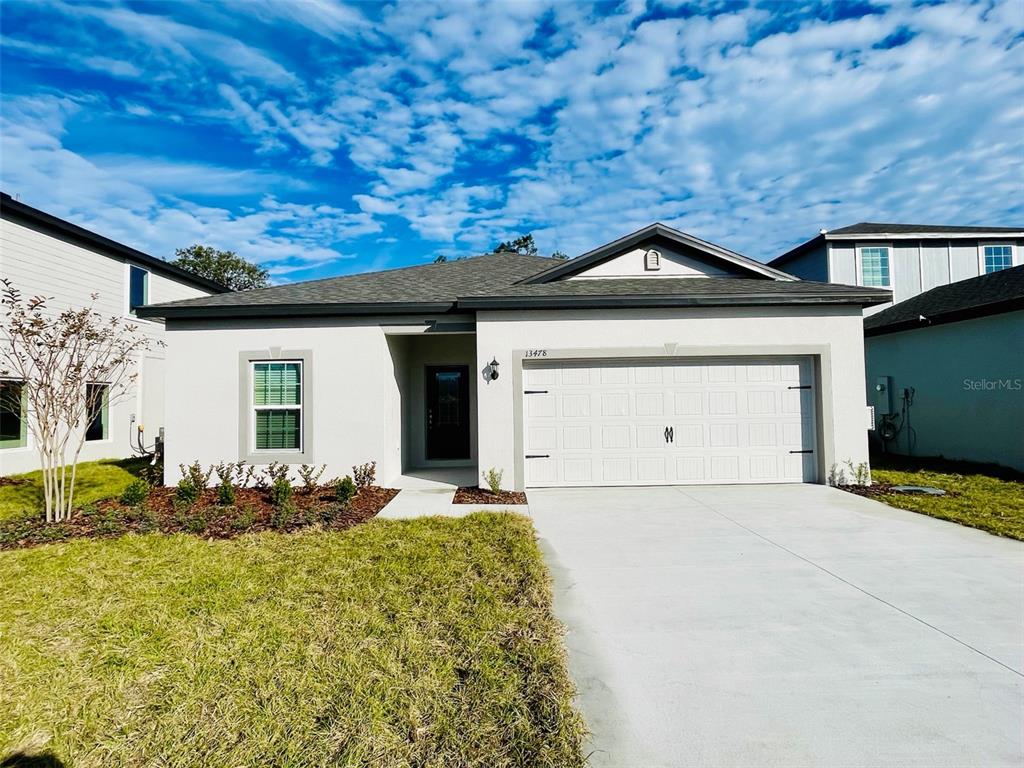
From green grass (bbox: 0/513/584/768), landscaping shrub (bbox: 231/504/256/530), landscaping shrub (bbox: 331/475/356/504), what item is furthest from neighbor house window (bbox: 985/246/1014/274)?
landscaping shrub (bbox: 231/504/256/530)

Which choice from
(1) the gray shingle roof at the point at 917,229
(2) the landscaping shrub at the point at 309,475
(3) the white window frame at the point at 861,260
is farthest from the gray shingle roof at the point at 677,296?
(1) the gray shingle roof at the point at 917,229

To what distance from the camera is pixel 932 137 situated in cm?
1141

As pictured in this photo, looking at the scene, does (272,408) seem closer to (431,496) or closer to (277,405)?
(277,405)

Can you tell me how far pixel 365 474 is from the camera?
27.7 feet

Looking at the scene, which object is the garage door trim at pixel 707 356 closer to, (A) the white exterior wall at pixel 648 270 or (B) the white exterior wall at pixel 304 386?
(A) the white exterior wall at pixel 648 270

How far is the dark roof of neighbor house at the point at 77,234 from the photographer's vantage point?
10.2 meters

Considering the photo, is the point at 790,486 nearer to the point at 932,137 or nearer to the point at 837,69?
the point at 837,69

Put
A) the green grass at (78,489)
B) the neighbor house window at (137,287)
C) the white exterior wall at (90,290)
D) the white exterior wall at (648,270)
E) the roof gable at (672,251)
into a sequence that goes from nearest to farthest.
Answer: the green grass at (78,489) < the roof gable at (672,251) < the white exterior wall at (648,270) < the white exterior wall at (90,290) < the neighbor house window at (137,287)

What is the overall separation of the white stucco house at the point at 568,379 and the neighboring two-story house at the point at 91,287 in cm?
227

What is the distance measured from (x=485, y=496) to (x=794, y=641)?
516cm

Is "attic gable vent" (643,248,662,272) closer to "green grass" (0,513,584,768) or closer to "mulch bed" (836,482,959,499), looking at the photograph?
"mulch bed" (836,482,959,499)

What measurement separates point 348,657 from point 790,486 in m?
7.90

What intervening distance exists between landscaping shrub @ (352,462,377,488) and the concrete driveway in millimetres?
3784

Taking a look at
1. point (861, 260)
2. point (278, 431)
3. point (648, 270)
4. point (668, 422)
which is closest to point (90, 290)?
point (278, 431)
